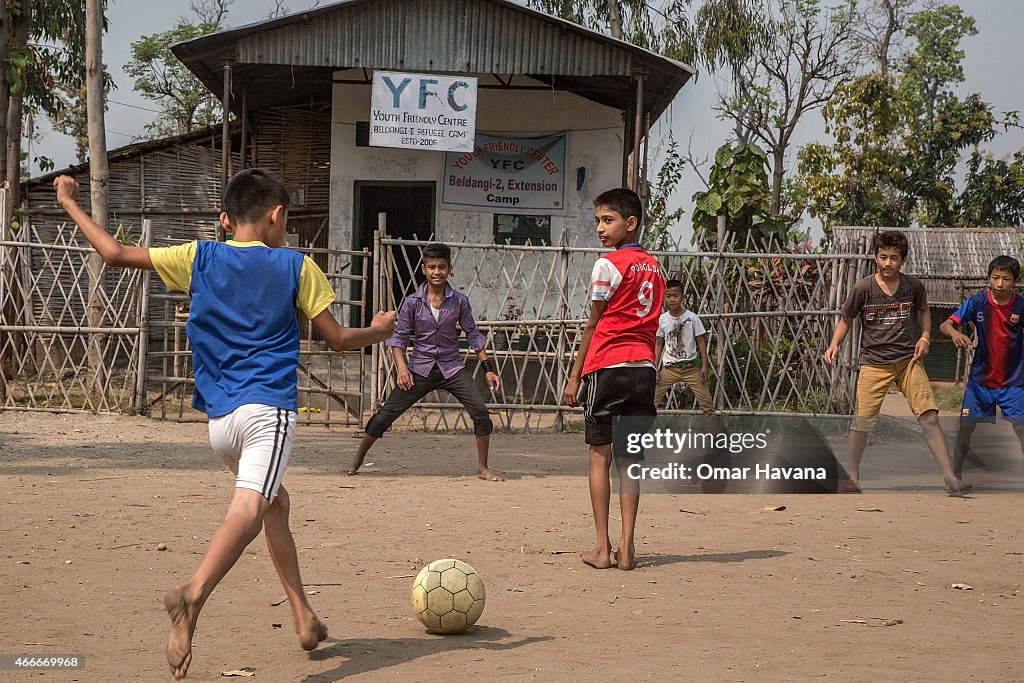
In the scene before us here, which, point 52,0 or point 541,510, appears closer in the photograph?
point 541,510

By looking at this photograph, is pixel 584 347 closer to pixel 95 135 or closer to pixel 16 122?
pixel 95 135

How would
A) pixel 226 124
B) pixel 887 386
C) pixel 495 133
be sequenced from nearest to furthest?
pixel 887 386, pixel 226 124, pixel 495 133

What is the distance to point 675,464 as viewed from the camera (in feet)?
23.7

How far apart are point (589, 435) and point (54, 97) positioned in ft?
50.1

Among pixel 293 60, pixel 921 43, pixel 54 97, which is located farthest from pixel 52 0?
pixel 921 43

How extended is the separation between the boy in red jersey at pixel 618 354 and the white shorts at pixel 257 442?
1918 mm

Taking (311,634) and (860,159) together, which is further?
(860,159)

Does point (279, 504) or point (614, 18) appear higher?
point (614, 18)

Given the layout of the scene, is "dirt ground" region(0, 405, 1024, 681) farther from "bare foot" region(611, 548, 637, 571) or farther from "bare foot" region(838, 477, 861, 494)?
"bare foot" region(838, 477, 861, 494)

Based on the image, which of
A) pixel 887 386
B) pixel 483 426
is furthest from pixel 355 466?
pixel 887 386

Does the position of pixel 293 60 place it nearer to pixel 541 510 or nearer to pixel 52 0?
pixel 52 0

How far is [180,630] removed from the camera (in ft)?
10.0

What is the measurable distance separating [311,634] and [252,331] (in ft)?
3.39

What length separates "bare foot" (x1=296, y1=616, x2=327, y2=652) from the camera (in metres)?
3.64
